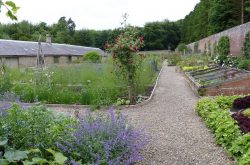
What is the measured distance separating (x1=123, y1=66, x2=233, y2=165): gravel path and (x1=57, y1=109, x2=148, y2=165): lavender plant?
528 mm

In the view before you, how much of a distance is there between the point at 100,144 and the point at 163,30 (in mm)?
61970

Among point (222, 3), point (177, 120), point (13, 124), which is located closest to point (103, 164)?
point (13, 124)

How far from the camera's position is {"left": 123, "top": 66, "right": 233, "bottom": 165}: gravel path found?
4.47 meters

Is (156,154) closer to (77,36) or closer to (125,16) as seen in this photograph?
(125,16)

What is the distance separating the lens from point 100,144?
3.72 m

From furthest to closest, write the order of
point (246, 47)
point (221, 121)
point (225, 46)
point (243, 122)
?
point (225, 46) → point (246, 47) → point (221, 121) → point (243, 122)

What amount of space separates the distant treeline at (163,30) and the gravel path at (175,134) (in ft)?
98.3

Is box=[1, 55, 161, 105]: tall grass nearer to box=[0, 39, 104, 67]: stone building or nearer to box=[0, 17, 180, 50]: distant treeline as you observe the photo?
box=[0, 39, 104, 67]: stone building

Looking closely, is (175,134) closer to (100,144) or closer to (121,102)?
(100,144)

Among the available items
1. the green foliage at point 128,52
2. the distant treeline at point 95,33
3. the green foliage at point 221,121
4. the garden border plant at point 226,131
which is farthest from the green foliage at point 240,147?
the distant treeline at point 95,33

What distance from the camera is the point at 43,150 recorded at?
12.2 ft

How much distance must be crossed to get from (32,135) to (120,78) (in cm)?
645

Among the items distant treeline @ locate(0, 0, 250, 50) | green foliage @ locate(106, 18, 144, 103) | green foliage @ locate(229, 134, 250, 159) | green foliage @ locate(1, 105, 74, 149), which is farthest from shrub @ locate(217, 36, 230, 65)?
green foliage @ locate(1, 105, 74, 149)

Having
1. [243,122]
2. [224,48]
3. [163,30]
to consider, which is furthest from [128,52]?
[163,30]
